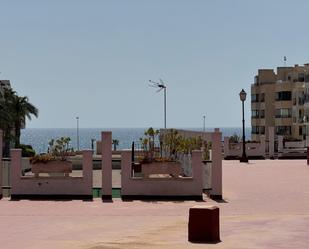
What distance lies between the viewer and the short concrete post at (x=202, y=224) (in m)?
15.8

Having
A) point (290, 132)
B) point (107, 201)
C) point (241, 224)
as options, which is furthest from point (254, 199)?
point (290, 132)

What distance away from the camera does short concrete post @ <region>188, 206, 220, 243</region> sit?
15750mm

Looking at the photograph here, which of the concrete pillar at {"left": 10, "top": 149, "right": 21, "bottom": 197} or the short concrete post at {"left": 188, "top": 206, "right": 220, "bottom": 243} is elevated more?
the concrete pillar at {"left": 10, "top": 149, "right": 21, "bottom": 197}

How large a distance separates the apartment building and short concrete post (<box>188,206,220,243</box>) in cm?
6901

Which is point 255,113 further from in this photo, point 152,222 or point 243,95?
point 152,222

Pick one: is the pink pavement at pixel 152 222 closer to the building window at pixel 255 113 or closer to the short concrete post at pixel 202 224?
the short concrete post at pixel 202 224

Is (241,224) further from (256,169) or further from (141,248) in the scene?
(256,169)

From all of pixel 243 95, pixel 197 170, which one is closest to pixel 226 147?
pixel 243 95

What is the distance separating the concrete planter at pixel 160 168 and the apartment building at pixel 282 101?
58863 millimetres

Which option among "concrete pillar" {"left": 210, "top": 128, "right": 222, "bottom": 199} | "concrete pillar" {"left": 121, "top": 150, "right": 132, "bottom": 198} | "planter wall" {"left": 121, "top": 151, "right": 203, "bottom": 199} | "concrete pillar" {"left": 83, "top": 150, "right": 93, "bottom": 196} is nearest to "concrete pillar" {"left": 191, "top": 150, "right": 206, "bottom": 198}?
"planter wall" {"left": 121, "top": 151, "right": 203, "bottom": 199}

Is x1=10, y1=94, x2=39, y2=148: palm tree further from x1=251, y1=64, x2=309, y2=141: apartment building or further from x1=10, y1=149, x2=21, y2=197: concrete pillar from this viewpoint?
x1=10, y1=149, x2=21, y2=197: concrete pillar

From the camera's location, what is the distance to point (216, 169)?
26.0 metres

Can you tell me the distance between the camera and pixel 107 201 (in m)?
25.0

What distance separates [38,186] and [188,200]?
5.26 meters
